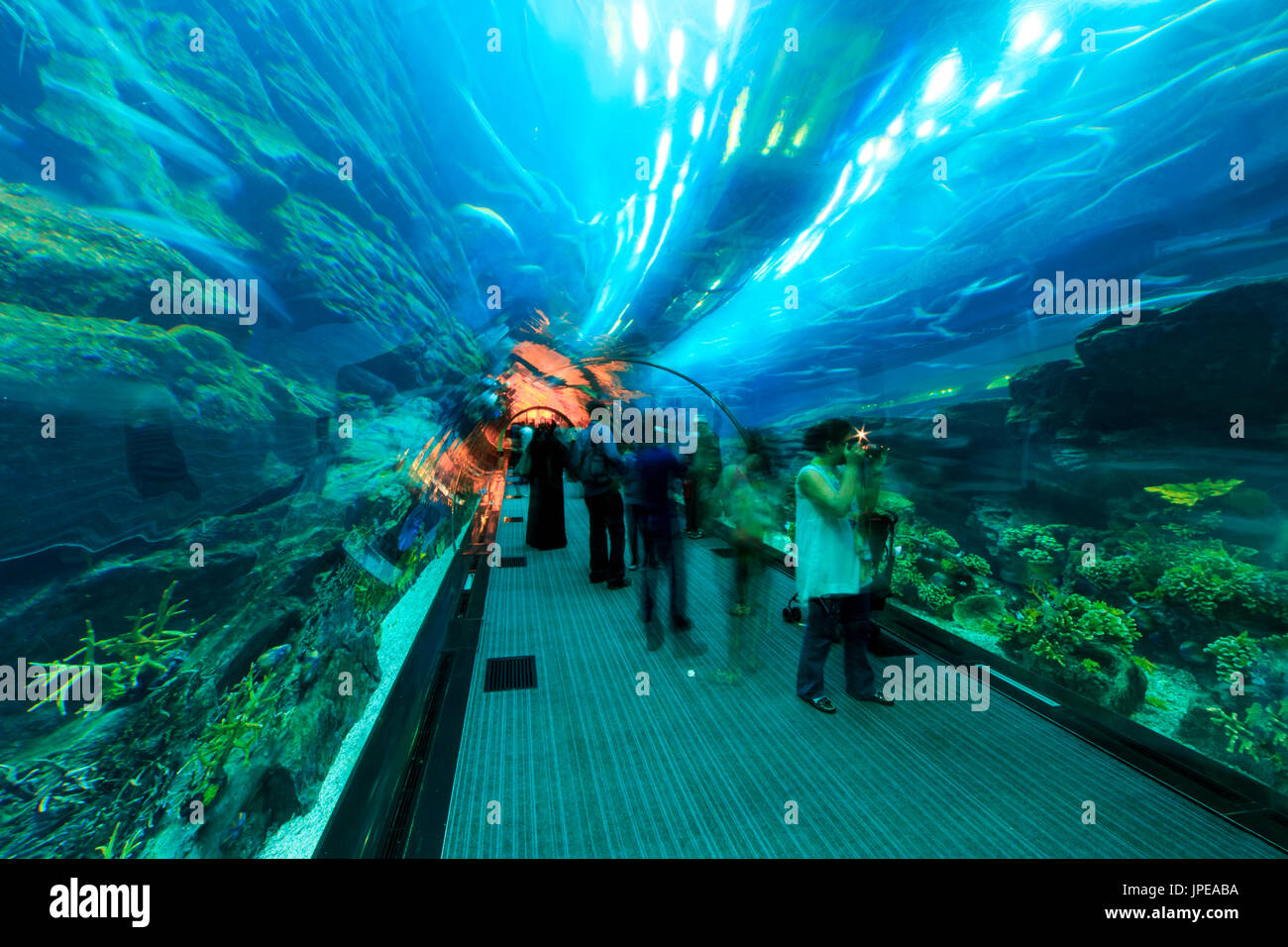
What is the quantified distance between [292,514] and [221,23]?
2343 millimetres

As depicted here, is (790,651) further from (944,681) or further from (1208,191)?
(1208,191)

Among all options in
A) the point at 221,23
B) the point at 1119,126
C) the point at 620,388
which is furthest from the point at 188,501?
the point at 620,388

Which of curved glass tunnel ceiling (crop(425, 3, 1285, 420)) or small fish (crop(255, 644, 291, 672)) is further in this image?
curved glass tunnel ceiling (crop(425, 3, 1285, 420))

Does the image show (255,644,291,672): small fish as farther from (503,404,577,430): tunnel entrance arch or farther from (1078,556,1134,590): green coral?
(503,404,577,430): tunnel entrance arch

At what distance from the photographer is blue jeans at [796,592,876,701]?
11.1 ft

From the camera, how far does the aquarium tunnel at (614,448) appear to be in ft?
5.43

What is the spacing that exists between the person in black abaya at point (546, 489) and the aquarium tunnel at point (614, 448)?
1.09m

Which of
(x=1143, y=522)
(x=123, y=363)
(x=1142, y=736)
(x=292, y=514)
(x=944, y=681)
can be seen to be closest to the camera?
(x=123, y=363)

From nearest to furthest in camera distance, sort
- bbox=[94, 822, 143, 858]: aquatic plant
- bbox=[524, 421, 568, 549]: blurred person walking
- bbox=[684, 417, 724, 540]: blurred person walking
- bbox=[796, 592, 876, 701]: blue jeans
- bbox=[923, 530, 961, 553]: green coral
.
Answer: bbox=[94, 822, 143, 858]: aquatic plant
bbox=[796, 592, 876, 701]: blue jeans
bbox=[923, 530, 961, 553]: green coral
bbox=[684, 417, 724, 540]: blurred person walking
bbox=[524, 421, 568, 549]: blurred person walking

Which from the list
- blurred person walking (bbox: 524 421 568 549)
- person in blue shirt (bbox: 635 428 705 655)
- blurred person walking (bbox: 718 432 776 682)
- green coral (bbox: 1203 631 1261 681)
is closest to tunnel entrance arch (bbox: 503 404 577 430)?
blurred person walking (bbox: 524 421 568 549)

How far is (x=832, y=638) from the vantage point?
3.51 metres

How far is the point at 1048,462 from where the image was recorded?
589 centimetres

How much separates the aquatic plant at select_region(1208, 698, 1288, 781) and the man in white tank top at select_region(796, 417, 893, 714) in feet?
6.61

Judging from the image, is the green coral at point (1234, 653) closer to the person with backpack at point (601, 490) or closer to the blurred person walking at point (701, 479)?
the blurred person walking at point (701, 479)
